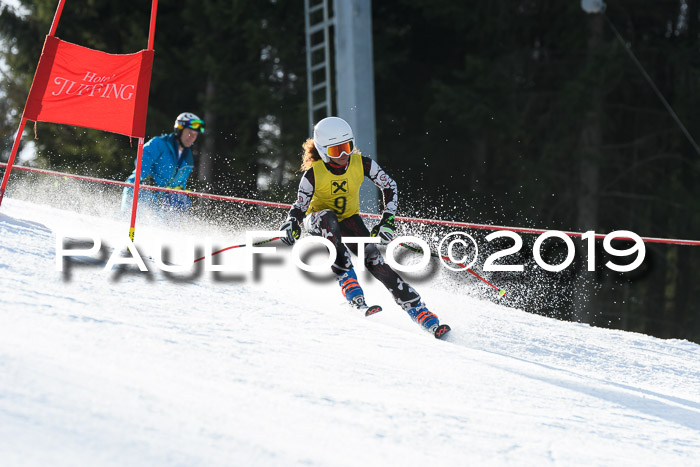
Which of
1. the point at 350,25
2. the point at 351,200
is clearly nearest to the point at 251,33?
the point at 350,25

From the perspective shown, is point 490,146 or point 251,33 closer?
point 251,33

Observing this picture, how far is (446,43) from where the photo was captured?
54.1ft

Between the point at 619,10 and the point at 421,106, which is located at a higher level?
the point at 619,10

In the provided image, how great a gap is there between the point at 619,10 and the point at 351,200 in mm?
11971

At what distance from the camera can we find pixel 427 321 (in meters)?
4.62

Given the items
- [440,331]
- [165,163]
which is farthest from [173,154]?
[440,331]

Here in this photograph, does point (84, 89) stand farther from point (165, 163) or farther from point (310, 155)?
point (165, 163)

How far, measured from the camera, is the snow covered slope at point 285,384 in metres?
2.42

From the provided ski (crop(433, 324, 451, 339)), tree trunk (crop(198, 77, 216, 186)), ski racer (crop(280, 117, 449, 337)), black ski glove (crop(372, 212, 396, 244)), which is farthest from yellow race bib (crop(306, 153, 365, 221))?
tree trunk (crop(198, 77, 216, 186))

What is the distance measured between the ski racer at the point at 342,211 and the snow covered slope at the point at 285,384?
0.71ft

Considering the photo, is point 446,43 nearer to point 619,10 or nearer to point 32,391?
point 619,10

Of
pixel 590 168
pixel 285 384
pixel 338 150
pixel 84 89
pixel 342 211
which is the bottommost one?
pixel 285 384

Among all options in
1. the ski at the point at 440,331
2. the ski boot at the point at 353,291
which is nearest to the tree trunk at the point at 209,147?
the ski boot at the point at 353,291

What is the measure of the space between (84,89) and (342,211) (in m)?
1.63
